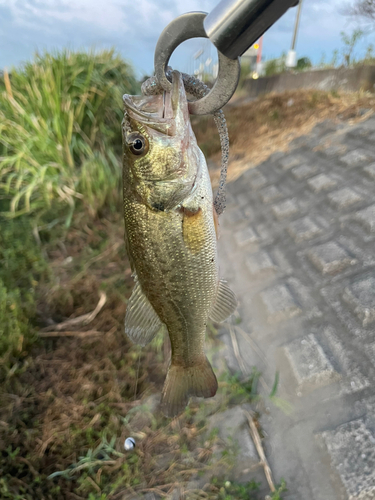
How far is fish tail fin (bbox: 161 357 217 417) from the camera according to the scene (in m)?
1.34

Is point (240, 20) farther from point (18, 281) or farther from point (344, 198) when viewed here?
point (18, 281)

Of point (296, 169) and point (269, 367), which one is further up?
point (296, 169)

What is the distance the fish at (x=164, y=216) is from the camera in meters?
1.01

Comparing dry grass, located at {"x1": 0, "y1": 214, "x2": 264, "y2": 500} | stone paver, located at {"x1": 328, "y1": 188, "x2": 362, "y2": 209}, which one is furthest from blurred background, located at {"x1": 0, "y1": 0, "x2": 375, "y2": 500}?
stone paver, located at {"x1": 328, "y1": 188, "x2": 362, "y2": 209}

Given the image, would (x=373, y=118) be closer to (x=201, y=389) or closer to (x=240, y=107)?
(x=240, y=107)

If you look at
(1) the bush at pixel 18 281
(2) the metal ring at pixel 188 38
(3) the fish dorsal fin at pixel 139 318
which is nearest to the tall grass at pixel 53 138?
(1) the bush at pixel 18 281

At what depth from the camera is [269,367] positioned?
216 centimetres

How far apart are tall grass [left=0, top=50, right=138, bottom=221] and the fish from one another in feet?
9.26

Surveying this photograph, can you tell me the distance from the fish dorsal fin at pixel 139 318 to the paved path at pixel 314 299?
122cm

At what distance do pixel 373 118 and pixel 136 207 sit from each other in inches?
146

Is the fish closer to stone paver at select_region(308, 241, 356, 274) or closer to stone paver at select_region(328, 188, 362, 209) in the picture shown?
stone paver at select_region(308, 241, 356, 274)

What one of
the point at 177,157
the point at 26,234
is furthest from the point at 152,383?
the point at 26,234

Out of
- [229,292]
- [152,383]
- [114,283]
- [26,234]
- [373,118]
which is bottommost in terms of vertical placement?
[152,383]

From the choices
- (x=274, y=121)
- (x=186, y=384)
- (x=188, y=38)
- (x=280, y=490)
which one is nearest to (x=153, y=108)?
(x=188, y=38)
